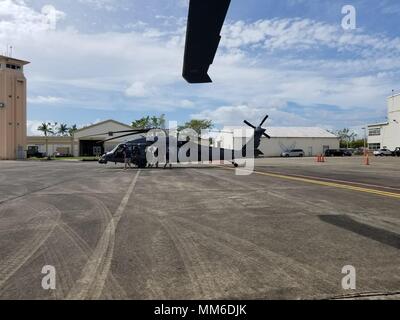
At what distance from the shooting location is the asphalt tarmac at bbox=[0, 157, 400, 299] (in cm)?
423

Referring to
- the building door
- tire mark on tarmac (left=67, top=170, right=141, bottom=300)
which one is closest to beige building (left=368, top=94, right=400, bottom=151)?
the building door

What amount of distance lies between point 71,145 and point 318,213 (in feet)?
305

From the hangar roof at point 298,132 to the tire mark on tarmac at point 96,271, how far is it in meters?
82.6

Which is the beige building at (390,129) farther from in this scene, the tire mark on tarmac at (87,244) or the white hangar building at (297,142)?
the tire mark on tarmac at (87,244)

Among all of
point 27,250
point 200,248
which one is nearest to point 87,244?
point 27,250

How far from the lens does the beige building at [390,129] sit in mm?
80944

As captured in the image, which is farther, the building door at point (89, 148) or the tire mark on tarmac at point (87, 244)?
the building door at point (89, 148)

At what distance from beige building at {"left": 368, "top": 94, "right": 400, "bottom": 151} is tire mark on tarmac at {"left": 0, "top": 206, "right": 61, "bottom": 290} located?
86366 mm

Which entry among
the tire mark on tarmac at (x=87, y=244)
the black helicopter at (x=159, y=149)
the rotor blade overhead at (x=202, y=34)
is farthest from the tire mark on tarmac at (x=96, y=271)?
the black helicopter at (x=159, y=149)

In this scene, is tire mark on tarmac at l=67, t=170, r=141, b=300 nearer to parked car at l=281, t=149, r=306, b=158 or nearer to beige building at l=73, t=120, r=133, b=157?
parked car at l=281, t=149, r=306, b=158

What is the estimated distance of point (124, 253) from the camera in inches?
220
